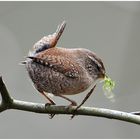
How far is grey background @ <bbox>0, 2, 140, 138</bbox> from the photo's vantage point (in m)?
4.43

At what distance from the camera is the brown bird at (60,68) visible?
2.49 m

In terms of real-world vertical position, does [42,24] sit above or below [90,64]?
below

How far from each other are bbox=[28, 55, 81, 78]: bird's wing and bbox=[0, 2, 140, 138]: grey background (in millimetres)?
1266

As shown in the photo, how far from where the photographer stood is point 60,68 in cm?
259

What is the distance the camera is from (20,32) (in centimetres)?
555

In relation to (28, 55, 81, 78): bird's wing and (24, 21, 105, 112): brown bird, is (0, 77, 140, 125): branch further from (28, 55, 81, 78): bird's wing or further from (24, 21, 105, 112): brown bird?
(28, 55, 81, 78): bird's wing

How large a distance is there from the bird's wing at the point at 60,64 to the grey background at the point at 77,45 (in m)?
1.27

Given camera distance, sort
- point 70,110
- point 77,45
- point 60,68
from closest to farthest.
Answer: point 70,110
point 60,68
point 77,45

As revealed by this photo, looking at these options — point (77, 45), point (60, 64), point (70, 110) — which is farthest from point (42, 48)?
point (77, 45)

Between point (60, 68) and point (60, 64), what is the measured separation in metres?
0.03

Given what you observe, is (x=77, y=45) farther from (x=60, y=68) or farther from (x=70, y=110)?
(x=70, y=110)
